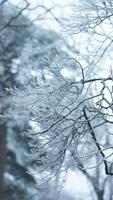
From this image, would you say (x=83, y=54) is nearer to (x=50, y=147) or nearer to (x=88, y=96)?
(x=88, y=96)

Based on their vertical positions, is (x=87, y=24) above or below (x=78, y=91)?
above

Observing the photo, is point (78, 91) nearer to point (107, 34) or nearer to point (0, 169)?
point (107, 34)

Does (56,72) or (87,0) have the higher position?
(87,0)

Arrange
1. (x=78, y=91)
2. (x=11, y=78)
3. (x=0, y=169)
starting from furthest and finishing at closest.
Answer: (x=11, y=78)
(x=0, y=169)
(x=78, y=91)

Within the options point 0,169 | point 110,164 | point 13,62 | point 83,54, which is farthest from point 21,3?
point 110,164

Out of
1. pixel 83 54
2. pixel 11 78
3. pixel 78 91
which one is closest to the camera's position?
pixel 78 91

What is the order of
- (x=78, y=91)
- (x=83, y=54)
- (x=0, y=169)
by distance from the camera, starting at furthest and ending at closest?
(x=0, y=169) → (x=83, y=54) → (x=78, y=91)

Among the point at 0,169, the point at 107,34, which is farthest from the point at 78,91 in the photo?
the point at 0,169

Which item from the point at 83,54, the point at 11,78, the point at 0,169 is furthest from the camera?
the point at 11,78

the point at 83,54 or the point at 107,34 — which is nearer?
the point at 107,34

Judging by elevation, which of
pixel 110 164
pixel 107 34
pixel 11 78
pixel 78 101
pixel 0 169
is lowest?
pixel 110 164
